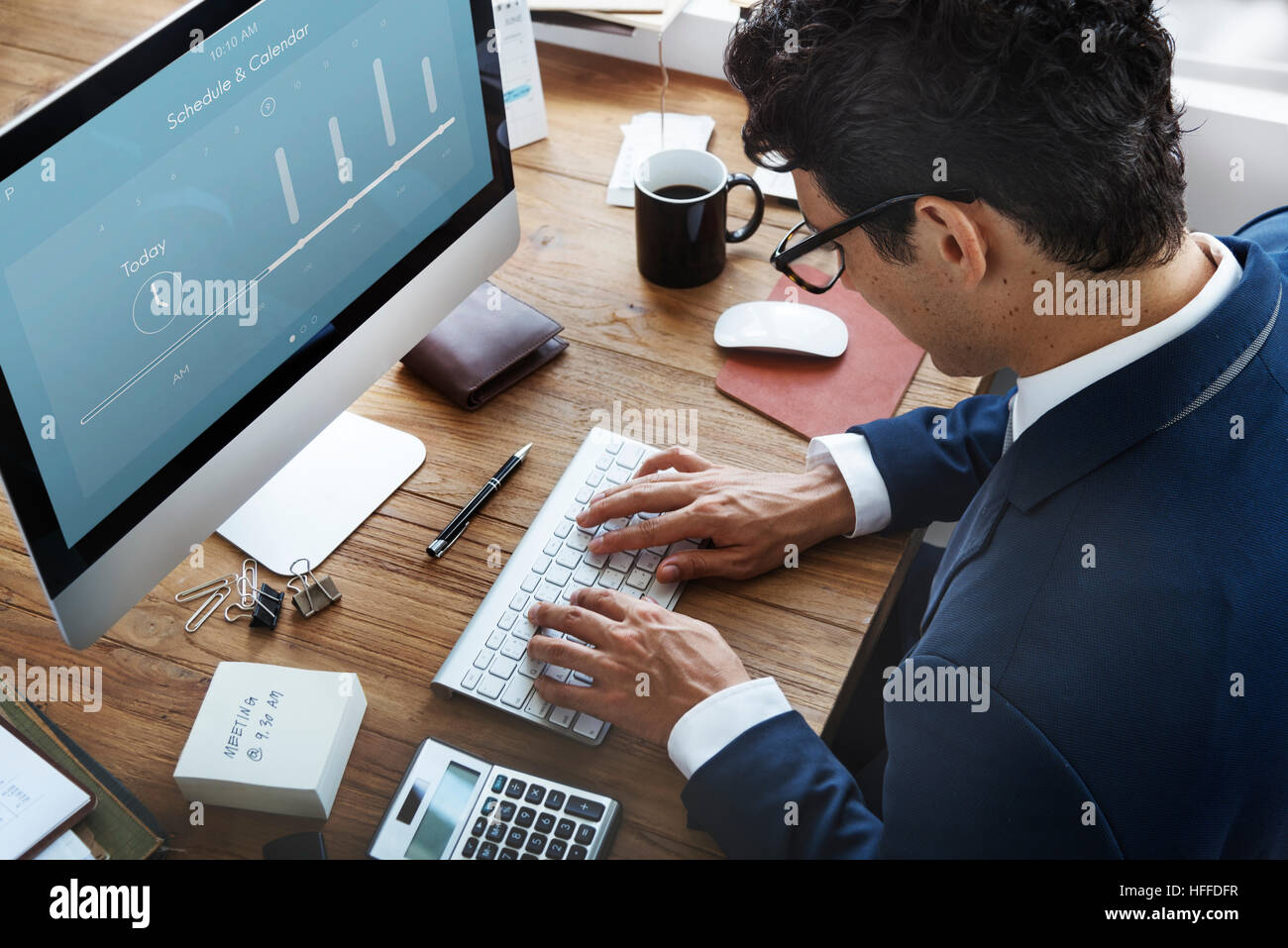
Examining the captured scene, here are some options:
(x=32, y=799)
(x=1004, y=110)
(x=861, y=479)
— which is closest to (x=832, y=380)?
(x=861, y=479)

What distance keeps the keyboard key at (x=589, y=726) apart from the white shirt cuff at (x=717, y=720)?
0.06 metres

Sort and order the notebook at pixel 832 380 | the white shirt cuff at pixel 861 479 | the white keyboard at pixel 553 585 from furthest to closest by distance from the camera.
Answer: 1. the notebook at pixel 832 380
2. the white shirt cuff at pixel 861 479
3. the white keyboard at pixel 553 585

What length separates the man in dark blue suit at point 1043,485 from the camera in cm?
77

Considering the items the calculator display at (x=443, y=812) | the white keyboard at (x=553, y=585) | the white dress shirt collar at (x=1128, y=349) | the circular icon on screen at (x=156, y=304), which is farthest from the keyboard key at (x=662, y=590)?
the circular icon on screen at (x=156, y=304)

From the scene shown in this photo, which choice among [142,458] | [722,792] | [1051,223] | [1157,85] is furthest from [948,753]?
[142,458]

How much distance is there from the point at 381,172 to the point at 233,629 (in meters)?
0.44

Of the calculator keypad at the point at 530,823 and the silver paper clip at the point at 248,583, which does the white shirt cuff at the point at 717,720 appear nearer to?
the calculator keypad at the point at 530,823

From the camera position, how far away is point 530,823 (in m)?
0.84

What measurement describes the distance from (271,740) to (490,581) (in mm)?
248

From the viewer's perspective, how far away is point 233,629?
0.99 meters

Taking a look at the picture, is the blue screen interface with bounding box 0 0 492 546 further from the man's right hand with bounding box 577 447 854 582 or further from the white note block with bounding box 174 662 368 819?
the man's right hand with bounding box 577 447 854 582

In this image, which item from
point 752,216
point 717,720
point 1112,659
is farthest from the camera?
point 752,216

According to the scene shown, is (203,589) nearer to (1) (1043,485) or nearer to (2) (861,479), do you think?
(2) (861,479)

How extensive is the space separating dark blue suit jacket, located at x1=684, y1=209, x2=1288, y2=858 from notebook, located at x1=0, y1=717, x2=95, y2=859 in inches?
18.8
